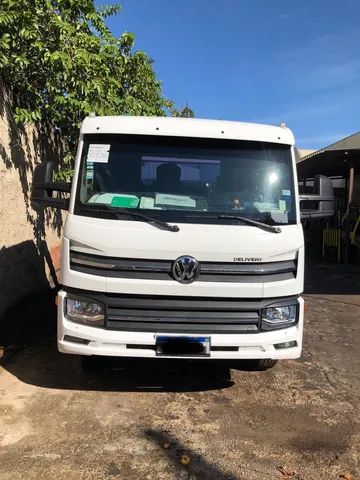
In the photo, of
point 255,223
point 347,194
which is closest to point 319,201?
point 255,223

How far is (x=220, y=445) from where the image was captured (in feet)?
13.3

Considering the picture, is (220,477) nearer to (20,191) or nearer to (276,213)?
(276,213)

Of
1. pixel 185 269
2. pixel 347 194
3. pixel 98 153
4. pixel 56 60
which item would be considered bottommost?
pixel 185 269

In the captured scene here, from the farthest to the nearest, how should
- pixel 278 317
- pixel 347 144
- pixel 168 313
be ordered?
pixel 347 144 < pixel 278 317 < pixel 168 313

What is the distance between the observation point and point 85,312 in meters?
4.50

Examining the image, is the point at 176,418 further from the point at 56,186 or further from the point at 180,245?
the point at 56,186

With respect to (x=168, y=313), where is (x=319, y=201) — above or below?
above

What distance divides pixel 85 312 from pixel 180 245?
0.99 metres

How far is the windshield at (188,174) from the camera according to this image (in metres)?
4.76

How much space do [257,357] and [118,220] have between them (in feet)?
5.40

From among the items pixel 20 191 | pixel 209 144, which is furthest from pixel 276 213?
pixel 20 191

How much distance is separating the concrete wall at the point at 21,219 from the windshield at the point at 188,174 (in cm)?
251

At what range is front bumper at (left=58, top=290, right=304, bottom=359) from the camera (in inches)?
174

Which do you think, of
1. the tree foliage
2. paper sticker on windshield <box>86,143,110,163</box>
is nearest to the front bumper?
paper sticker on windshield <box>86,143,110,163</box>
